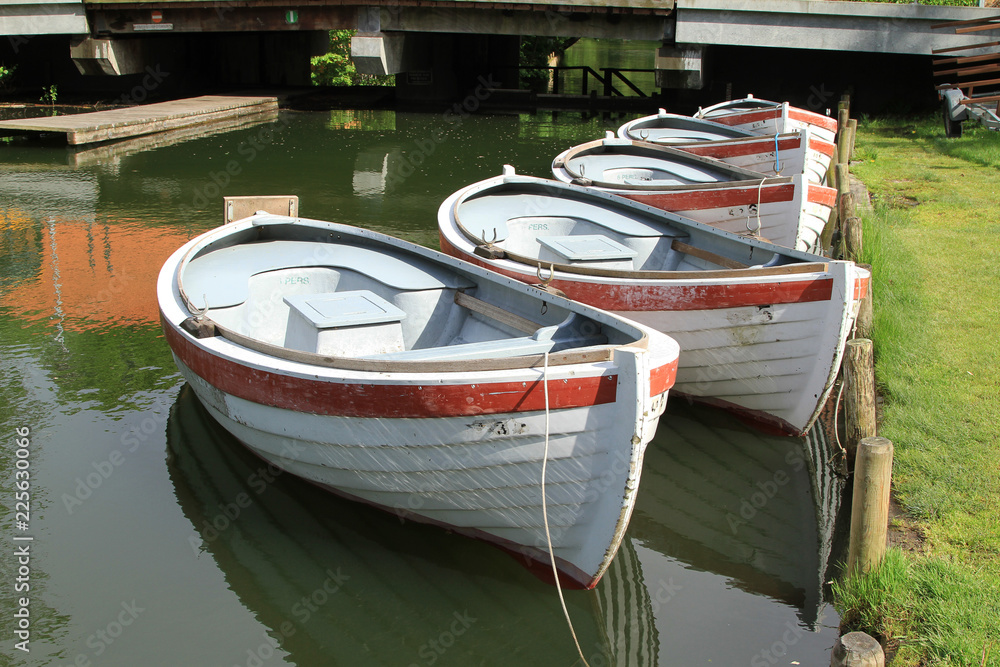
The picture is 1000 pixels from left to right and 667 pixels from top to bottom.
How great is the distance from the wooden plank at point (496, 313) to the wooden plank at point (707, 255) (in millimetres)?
2032

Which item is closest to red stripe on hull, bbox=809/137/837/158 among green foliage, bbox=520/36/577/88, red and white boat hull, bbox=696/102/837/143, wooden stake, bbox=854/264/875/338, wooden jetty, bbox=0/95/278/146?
red and white boat hull, bbox=696/102/837/143

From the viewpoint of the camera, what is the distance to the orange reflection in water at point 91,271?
7.68 metres

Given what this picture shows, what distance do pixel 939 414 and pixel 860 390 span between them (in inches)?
27.2

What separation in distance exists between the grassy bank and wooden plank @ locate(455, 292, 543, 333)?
2180 mm

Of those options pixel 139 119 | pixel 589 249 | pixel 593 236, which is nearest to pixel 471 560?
pixel 589 249

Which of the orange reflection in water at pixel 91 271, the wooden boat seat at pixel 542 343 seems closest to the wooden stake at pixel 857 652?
the wooden boat seat at pixel 542 343

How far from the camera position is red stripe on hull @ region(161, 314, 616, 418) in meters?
3.74

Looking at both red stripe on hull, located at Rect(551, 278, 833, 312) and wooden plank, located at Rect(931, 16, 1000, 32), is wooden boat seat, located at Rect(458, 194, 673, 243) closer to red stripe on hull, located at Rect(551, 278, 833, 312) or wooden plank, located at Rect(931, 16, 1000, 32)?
red stripe on hull, located at Rect(551, 278, 833, 312)

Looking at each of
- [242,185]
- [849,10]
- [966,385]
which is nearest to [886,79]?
[849,10]

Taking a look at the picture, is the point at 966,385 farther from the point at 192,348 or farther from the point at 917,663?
the point at 192,348

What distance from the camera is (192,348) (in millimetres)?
4910

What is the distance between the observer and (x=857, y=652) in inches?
118

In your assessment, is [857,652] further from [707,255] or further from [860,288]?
[707,255]

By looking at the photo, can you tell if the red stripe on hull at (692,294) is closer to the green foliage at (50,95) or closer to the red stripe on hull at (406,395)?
the red stripe on hull at (406,395)
